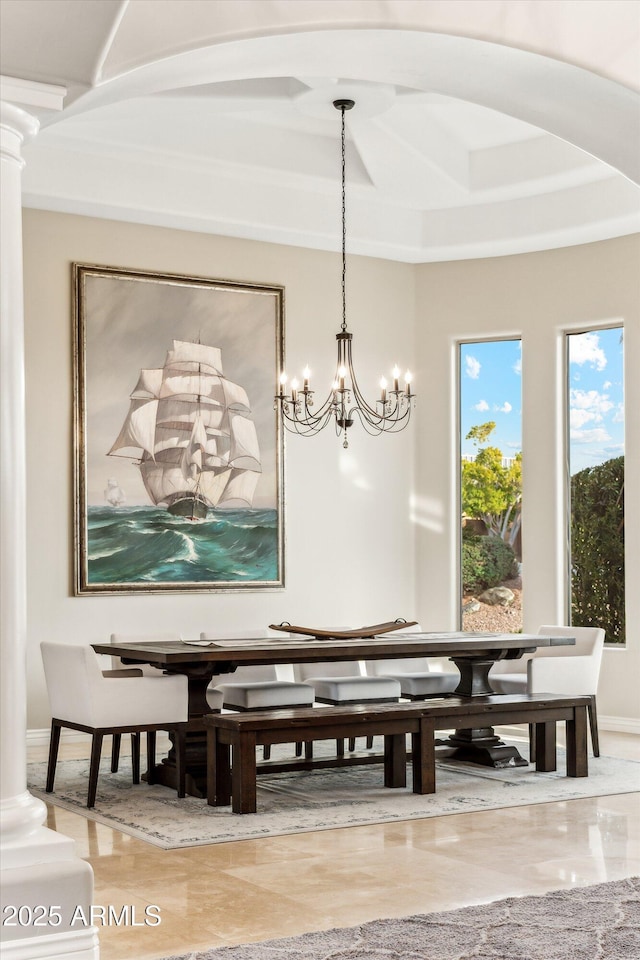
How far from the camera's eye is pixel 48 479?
7.88 metres

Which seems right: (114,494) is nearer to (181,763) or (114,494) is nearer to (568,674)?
(181,763)

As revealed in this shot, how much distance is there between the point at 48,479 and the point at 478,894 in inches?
188

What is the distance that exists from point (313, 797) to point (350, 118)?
181 inches

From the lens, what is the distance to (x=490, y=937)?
3.48 m

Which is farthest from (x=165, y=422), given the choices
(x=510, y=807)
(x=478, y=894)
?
(x=478, y=894)

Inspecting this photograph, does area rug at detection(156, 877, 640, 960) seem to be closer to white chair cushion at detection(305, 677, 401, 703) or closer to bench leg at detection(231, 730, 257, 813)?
bench leg at detection(231, 730, 257, 813)

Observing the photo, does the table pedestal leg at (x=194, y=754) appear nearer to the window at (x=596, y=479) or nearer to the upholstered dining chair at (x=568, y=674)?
the upholstered dining chair at (x=568, y=674)

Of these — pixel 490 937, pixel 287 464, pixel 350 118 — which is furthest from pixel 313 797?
pixel 350 118

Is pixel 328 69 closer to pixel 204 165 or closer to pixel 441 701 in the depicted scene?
pixel 441 701

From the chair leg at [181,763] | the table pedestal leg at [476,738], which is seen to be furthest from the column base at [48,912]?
the table pedestal leg at [476,738]

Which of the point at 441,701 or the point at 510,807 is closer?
the point at 510,807

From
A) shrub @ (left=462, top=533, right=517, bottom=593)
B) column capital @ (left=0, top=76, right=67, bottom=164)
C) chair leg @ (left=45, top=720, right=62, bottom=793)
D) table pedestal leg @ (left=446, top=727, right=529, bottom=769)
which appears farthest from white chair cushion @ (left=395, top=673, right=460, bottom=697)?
column capital @ (left=0, top=76, right=67, bottom=164)

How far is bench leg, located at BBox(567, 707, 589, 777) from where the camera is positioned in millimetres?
6352

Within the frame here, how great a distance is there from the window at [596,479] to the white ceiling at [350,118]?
911 millimetres
